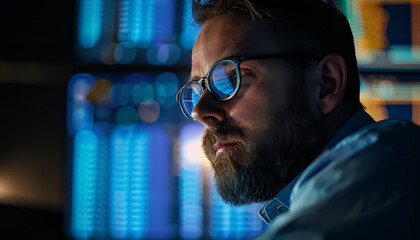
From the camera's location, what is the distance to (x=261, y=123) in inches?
25.1

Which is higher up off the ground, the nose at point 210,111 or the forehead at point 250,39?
the forehead at point 250,39

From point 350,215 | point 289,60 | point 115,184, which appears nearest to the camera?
point 350,215

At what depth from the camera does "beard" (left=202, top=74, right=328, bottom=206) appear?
629 mm

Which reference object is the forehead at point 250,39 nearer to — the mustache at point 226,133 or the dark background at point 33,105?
the mustache at point 226,133

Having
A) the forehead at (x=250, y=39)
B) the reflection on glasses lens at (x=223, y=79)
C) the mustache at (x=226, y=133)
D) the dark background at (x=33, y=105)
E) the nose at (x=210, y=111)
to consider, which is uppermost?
the forehead at (x=250, y=39)

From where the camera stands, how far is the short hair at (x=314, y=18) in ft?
2.20

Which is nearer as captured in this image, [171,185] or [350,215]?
[350,215]

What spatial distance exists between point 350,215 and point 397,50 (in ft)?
3.91

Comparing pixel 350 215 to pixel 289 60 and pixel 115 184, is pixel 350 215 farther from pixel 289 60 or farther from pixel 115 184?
pixel 115 184

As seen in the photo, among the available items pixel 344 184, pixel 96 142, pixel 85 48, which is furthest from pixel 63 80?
pixel 344 184

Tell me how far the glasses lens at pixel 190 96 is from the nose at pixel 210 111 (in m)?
0.13

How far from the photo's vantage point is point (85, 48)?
4.03ft

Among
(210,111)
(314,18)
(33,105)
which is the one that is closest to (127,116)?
(33,105)

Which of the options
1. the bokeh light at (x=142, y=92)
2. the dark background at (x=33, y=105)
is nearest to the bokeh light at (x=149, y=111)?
the bokeh light at (x=142, y=92)
